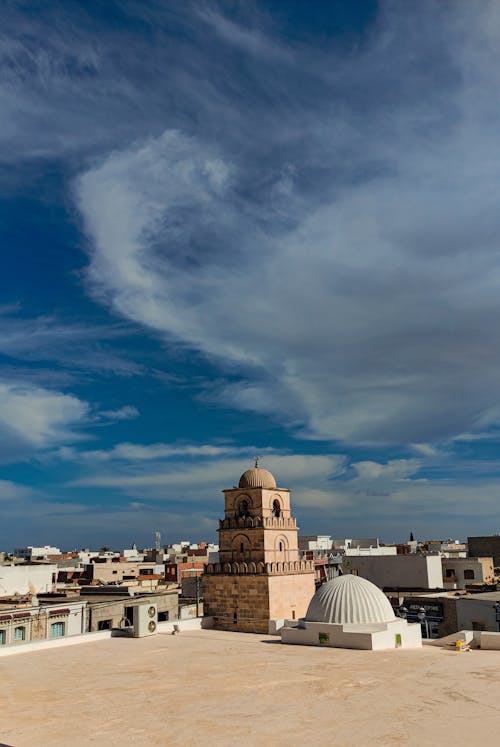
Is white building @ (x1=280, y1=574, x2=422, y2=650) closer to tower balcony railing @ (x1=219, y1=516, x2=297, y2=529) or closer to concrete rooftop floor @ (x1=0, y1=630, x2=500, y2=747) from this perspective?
concrete rooftop floor @ (x1=0, y1=630, x2=500, y2=747)

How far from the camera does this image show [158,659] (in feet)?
77.9

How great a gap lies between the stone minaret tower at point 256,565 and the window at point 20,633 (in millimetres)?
10886

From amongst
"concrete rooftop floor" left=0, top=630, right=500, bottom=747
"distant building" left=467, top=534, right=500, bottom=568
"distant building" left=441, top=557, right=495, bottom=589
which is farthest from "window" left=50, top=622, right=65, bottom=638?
"distant building" left=467, top=534, right=500, bottom=568

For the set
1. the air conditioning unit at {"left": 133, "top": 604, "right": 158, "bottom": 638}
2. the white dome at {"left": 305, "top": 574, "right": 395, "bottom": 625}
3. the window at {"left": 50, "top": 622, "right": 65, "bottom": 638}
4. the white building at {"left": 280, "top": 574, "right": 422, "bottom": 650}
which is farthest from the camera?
the window at {"left": 50, "top": 622, "right": 65, "bottom": 638}

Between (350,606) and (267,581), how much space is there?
321 inches

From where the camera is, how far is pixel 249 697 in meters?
17.5

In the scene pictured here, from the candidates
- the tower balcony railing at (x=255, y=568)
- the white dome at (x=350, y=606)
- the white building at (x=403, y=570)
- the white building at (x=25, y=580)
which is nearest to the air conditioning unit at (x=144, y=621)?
the tower balcony railing at (x=255, y=568)

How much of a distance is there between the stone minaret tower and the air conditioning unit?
5672 millimetres

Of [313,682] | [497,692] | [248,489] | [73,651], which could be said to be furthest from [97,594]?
[497,692]

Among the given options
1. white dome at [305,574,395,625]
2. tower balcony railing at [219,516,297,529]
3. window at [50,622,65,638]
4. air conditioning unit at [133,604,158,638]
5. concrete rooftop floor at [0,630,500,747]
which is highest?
tower balcony railing at [219,516,297,529]

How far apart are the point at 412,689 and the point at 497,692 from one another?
7.30ft

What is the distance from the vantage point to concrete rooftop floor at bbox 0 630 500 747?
46.0 ft

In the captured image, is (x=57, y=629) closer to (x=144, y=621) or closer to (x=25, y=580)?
(x=144, y=621)

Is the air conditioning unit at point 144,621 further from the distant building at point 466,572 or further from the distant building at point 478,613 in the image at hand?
the distant building at point 466,572
